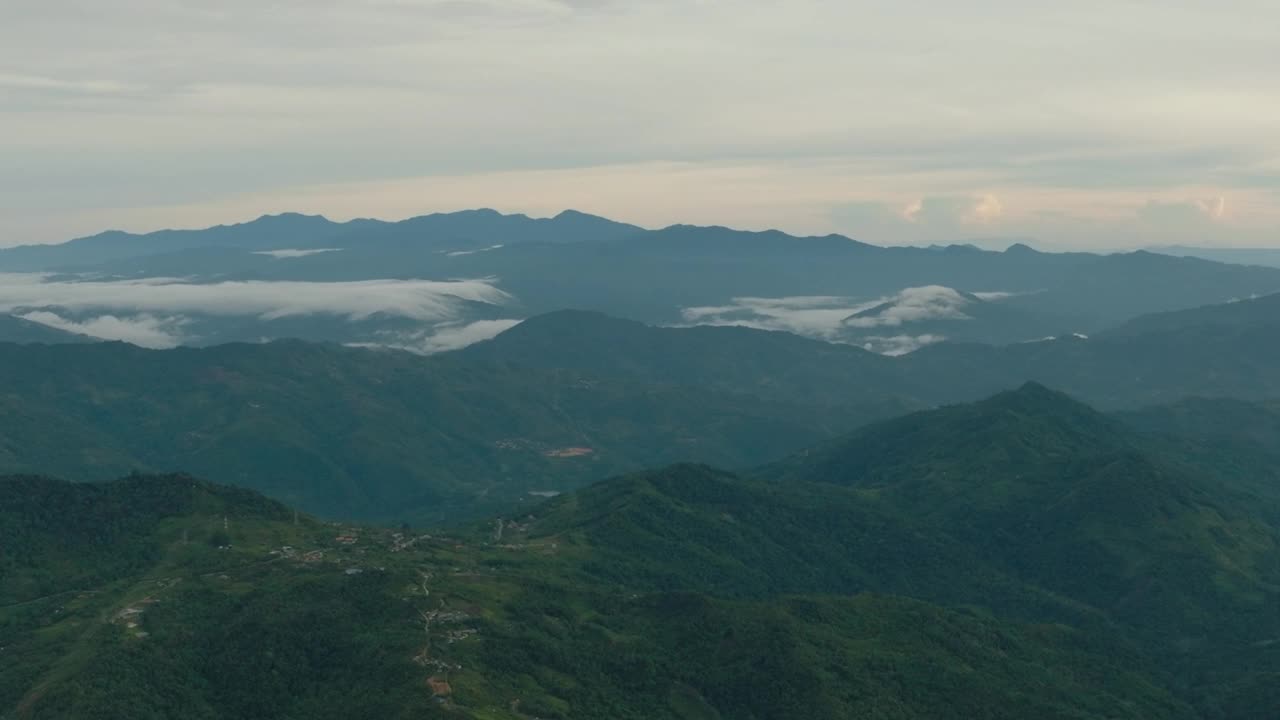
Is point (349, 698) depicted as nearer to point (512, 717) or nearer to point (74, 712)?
point (512, 717)

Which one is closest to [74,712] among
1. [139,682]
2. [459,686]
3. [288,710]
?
[139,682]

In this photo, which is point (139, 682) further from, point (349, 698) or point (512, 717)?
point (512, 717)

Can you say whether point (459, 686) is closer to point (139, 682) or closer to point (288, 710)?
point (288, 710)

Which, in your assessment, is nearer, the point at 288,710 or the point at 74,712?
the point at 74,712

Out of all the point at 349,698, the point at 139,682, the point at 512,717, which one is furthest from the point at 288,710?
the point at 512,717

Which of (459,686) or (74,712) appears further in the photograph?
(459,686)

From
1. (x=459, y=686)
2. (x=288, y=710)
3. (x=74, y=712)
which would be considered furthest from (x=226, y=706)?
(x=459, y=686)

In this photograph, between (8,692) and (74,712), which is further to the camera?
(8,692)
